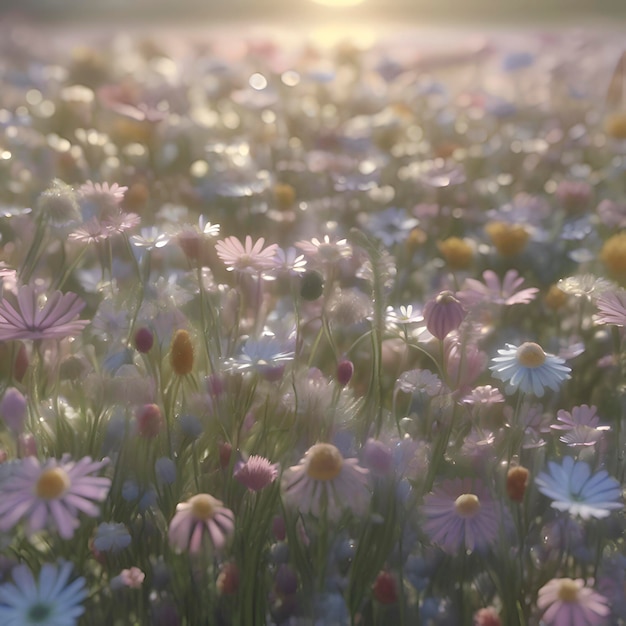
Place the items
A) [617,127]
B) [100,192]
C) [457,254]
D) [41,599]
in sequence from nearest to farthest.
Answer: [41,599] < [100,192] < [457,254] < [617,127]

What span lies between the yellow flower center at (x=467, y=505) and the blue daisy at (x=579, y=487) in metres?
0.06

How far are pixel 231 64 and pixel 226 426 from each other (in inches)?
67.1

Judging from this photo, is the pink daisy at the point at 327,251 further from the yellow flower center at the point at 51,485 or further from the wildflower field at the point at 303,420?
the yellow flower center at the point at 51,485

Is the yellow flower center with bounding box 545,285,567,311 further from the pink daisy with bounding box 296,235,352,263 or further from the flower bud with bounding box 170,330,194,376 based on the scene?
the flower bud with bounding box 170,330,194,376

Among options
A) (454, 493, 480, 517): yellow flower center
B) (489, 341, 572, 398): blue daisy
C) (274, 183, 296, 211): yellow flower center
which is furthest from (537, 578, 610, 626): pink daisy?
(274, 183, 296, 211): yellow flower center

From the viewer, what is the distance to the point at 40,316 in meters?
0.90

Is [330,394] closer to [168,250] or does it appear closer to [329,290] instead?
[329,290]

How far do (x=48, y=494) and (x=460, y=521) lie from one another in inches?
14.8

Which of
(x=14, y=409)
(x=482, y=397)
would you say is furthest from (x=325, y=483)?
(x=14, y=409)

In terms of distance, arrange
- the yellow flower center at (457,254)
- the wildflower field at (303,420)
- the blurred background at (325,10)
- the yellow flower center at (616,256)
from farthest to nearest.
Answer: the blurred background at (325,10) < the yellow flower center at (457,254) < the yellow flower center at (616,256) < the wildflower field at (303,420)

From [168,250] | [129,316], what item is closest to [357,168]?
[168,250]

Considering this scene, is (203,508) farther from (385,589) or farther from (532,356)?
(532,356)

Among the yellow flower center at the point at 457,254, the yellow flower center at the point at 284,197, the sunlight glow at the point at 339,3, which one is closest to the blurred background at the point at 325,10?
the sunlight glow at the point at 339,3

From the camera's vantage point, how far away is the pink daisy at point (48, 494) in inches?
28.2
